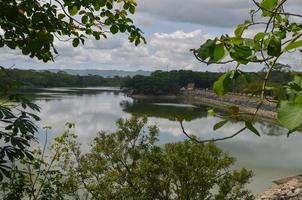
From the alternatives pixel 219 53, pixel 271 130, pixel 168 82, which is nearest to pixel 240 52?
pixel 219 53

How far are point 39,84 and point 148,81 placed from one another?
77.5 feet

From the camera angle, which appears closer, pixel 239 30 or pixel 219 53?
pixel 219 53

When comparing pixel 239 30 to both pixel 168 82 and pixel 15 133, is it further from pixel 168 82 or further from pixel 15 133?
pixel 168 82

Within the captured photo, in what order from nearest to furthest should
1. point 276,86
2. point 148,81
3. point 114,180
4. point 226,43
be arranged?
point 226,43 → point 276,86 → point 114,180 → point 148,81

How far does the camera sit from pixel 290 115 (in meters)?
0.62

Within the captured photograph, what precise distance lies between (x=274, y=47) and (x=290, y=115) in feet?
0.78

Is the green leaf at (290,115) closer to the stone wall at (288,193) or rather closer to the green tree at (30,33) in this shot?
the green tree at (30,33)

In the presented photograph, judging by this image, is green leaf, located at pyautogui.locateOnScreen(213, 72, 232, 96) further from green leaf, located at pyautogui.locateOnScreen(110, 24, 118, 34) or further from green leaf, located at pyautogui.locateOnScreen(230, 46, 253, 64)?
green leaf, located at pyautogui.locateOnScreen(110, 24, 118, 34)

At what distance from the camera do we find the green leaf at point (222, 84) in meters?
0.85

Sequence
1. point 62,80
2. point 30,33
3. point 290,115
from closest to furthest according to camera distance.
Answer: point 290,115 < point 30,33 < point 62,80

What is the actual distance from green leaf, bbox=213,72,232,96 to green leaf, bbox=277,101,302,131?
0.21 meters

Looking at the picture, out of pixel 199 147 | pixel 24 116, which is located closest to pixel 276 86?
pixel 24 116

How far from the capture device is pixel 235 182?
9742 mm

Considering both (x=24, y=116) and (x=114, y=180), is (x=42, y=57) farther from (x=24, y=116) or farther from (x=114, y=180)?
(x=114, y=180)
